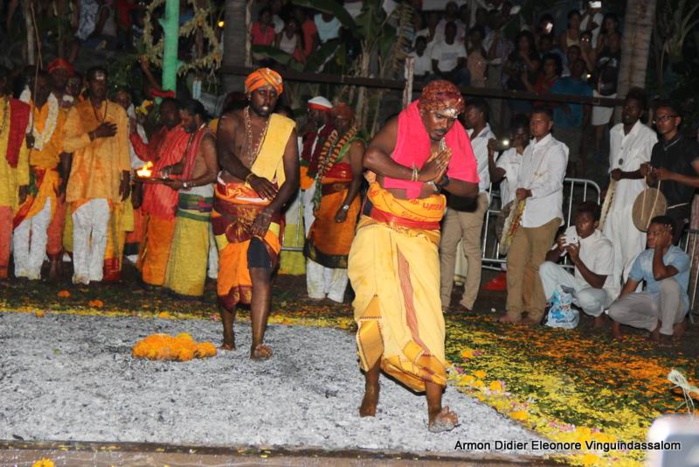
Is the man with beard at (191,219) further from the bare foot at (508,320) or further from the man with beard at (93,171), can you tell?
the bare foot at (508,320)

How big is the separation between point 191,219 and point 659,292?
4.76 m

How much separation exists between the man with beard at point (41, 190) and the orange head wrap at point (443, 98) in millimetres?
6234

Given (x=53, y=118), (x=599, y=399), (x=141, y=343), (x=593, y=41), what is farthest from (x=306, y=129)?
(x=593, y=41)

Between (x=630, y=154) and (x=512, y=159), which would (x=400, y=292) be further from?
(x=630, y=154)

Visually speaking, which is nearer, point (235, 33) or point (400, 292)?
point (400, 292)

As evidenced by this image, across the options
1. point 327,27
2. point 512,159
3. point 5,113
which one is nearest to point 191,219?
point 5,113

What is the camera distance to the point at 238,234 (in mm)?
6891

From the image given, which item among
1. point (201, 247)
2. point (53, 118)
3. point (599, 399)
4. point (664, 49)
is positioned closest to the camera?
point (599, 399)

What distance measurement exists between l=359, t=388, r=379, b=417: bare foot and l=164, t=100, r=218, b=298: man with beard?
4.53m

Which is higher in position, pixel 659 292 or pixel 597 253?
pixel 597 253

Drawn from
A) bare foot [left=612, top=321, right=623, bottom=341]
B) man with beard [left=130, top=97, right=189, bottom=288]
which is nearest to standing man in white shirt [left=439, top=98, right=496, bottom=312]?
bare foot [left=612, top=321, right=623, bottom=341]

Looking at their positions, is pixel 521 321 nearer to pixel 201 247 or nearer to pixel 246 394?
pixel 201 247

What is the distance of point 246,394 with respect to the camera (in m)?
5.82

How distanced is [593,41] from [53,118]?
28.6ft
